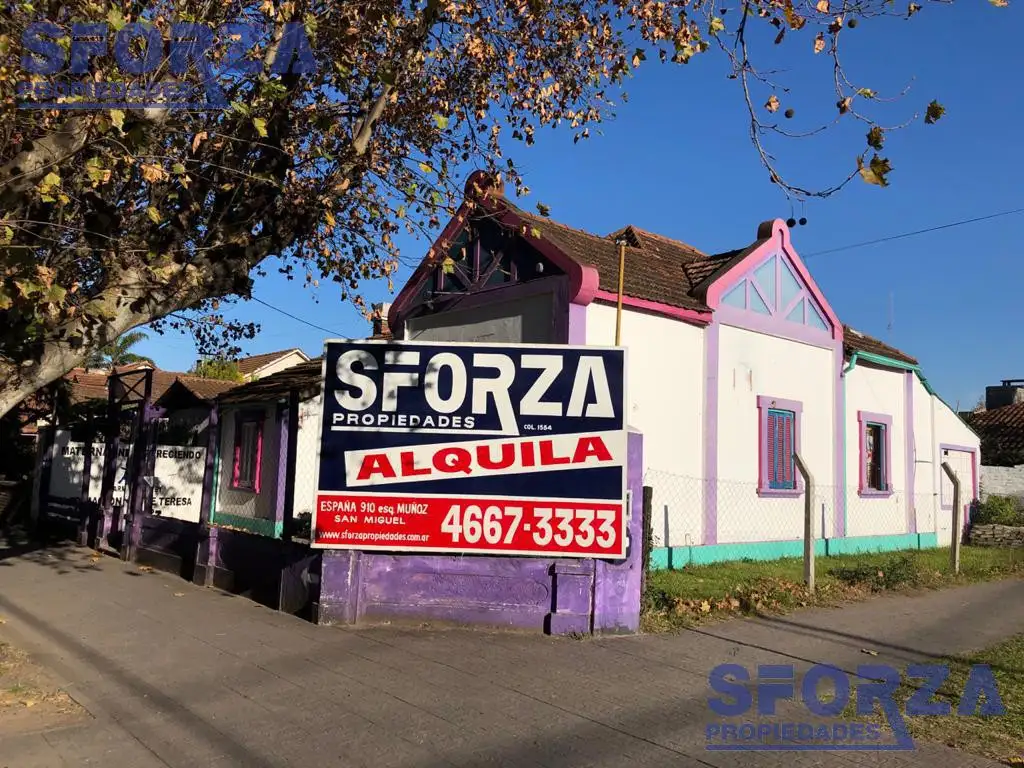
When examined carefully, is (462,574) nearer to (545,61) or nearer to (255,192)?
(255,192)

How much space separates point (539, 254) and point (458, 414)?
424 centimetres

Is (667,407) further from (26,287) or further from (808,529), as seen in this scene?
(26,287)

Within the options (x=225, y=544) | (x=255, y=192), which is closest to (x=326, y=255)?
(x=255, y=192)

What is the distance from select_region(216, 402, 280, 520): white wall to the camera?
607 inches

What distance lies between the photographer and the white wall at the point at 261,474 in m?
15.4

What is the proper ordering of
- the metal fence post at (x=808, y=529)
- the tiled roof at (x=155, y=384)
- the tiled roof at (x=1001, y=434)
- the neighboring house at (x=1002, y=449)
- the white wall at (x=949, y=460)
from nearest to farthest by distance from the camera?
the metal fence post at (x=808, y=529), the white wall at (x=949, y=460), the neighboring house at (x=1002, y=449), the tiled roof at (x=155, y=384), the tiled roof at (x=1001, y=434)

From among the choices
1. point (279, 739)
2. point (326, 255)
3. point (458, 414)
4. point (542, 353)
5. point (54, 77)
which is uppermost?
point (54, 77)

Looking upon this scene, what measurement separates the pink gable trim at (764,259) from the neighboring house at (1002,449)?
8.25 m

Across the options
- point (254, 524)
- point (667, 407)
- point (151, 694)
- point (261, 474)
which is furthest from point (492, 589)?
point (261, 474)

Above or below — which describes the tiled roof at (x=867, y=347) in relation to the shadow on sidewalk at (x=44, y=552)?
above

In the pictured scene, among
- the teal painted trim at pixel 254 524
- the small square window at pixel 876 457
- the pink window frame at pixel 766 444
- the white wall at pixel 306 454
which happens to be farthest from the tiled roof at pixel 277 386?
the small square window at pixel 876 457

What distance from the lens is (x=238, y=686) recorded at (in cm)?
595

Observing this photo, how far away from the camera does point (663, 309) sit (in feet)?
38.7

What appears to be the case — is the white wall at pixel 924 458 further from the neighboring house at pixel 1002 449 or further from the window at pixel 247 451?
the window at pixel 247 451
